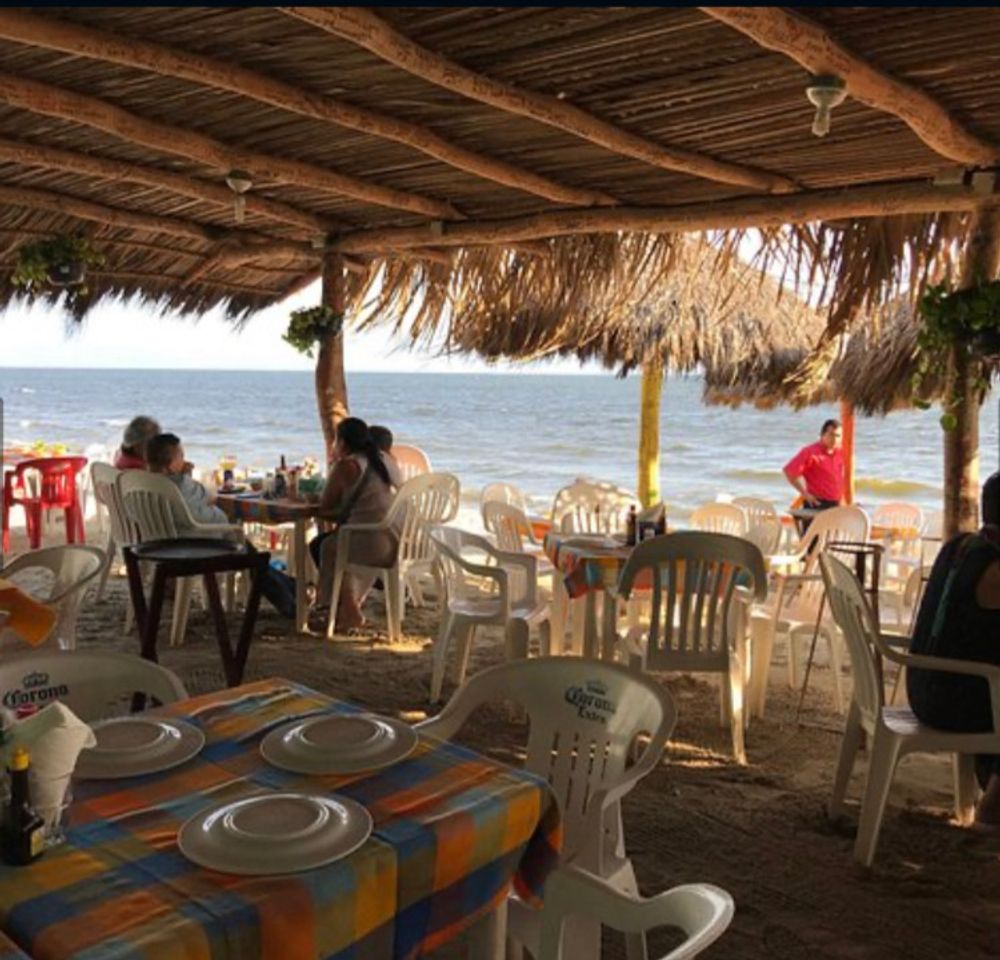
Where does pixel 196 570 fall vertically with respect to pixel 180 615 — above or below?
above

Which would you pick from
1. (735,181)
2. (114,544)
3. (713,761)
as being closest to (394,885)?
(713,761)

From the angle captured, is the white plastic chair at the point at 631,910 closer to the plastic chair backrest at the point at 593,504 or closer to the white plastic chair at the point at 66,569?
the white plastic chair at the point at 66,569

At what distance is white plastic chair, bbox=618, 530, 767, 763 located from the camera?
379cm

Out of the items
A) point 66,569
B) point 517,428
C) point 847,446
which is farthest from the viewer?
point 517,428

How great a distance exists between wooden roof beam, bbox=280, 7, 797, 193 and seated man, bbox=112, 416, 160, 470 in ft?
9.79

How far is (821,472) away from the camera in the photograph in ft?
25.6

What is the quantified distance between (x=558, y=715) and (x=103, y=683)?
3.41 ft

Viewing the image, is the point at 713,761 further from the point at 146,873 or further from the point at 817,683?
the point at 146,873

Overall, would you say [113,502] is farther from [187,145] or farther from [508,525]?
[508,525]

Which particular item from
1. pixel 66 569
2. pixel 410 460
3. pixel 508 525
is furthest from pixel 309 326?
pixel 66 569

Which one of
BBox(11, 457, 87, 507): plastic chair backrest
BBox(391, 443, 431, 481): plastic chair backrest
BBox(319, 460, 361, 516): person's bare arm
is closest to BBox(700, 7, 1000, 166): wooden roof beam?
BBox(319, 460, 361, 516): person's bare arm

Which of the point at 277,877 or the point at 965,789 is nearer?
the point at 277,877

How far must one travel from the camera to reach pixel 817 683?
4.89 m

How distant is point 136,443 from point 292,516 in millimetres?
1175
